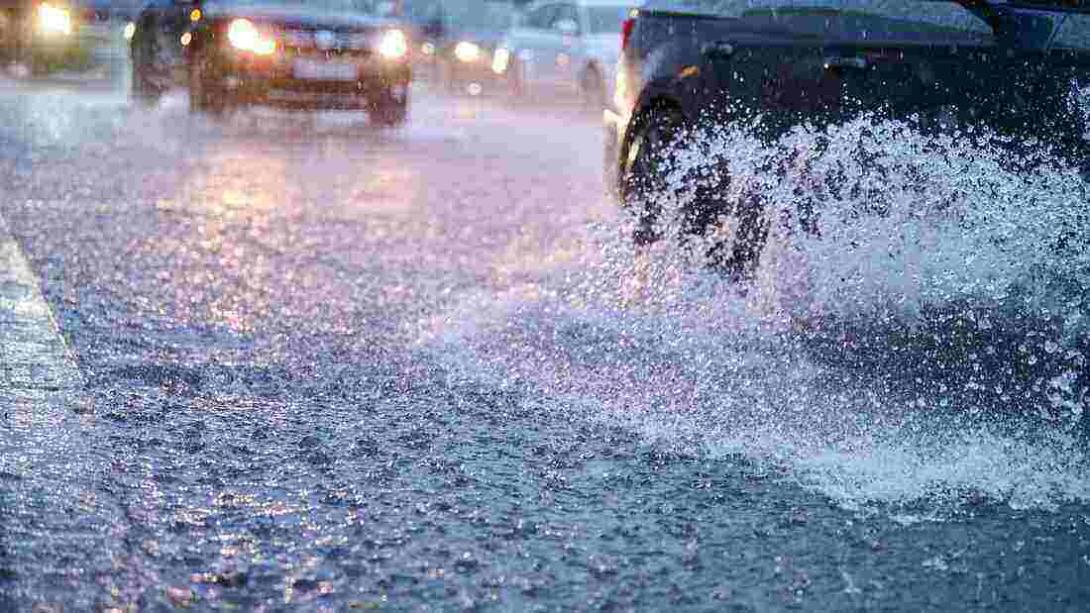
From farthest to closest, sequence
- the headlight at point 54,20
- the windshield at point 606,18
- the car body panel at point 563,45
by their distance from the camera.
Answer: the windshield at point 606,18 → the car body panel at point 563,45 → the headlight at point 54,20

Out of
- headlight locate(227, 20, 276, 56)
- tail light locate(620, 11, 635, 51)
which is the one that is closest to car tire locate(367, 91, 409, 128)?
headlight locate(227, 20, 276, 56)

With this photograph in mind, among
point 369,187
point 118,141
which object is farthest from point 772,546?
point 118,141

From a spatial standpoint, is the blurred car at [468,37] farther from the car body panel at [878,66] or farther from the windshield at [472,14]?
the car body panel at [878,66]

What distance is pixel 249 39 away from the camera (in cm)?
1534

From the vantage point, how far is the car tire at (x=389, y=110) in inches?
631

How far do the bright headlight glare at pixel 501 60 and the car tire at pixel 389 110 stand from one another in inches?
320

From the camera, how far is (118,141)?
12.9m

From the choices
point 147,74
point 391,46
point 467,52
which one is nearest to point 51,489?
point 391,46

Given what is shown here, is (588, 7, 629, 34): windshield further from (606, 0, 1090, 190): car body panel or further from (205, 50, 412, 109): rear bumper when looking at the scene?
(606, 0, 1090, 190): car body panel

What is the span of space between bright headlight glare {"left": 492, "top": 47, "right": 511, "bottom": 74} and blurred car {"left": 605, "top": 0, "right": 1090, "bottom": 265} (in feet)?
57.0

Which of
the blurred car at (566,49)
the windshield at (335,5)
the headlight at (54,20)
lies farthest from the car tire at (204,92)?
the blurred car at (566,49)

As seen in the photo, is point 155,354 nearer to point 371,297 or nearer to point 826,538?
point 371,297

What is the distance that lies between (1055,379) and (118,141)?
10069mm

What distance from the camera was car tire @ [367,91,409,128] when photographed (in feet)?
52.6
